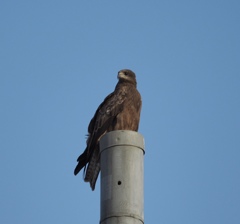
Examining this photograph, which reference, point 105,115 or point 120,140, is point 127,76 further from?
point 120,140

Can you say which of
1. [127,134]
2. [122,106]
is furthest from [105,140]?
[122,106]

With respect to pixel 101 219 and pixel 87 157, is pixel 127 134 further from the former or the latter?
pixel 87 157

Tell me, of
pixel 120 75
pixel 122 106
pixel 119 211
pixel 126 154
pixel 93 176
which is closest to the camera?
pixel 119 211

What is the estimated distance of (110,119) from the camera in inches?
502

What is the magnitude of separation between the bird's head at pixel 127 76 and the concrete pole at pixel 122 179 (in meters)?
6.13

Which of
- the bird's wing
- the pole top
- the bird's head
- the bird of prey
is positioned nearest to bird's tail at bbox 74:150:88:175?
the bird of prey

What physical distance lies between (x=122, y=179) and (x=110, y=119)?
5.25 meters

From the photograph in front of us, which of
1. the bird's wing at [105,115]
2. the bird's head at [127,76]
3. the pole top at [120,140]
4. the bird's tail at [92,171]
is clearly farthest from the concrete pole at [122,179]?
the bird's head at [127,76]

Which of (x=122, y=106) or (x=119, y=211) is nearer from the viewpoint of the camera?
(x=119, y=211)

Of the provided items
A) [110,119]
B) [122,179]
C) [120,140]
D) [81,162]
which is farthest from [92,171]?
[122,179]

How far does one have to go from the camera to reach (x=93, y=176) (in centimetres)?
1149

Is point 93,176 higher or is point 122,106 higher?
point 122,106

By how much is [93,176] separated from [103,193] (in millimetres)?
3898

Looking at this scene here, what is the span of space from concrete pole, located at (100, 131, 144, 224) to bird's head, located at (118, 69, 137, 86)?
6128 mm
